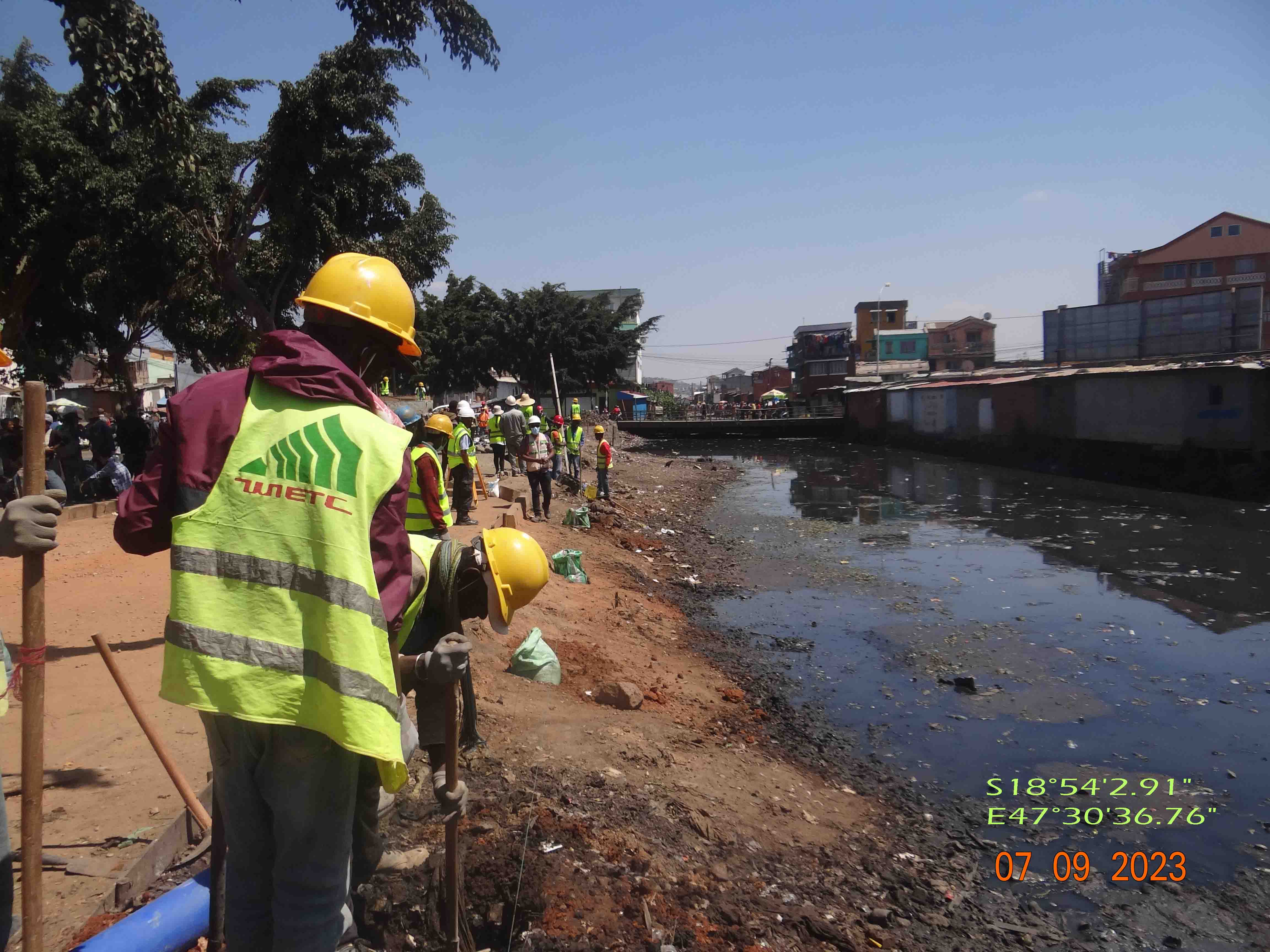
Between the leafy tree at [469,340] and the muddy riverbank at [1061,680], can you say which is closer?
the muddy riverbank at [1061,680]

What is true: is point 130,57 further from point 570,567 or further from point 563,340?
point 563,340

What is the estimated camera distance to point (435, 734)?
248 centimetres

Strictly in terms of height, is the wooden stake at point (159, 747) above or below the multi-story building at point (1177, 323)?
below

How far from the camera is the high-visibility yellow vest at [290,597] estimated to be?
1575 millimetres

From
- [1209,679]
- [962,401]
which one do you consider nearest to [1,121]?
[1209,679]

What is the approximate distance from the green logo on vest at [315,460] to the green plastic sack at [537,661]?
11.8 ft

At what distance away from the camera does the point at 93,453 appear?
12.4 metres

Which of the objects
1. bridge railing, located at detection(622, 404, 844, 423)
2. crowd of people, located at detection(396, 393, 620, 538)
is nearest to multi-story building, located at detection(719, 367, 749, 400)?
bridge railing, located at detection(622, 404, 844, 423)

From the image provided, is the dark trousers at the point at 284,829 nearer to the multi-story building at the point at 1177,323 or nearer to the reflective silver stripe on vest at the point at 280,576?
the reflective silver stripe on vest at the point at 280,576

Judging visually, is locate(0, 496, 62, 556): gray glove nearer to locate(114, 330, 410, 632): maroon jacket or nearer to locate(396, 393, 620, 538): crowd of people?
locate(114, 330, 410, 632): maroon jacket

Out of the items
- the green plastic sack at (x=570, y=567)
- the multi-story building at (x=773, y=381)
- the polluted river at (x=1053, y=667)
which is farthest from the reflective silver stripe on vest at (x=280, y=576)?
the multi-story building at (x=773, y=381)

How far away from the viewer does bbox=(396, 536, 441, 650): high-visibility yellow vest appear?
6.25 ft

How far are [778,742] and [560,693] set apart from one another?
4.79 feet

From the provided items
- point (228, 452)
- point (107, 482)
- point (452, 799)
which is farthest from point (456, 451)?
point (228, 452)
